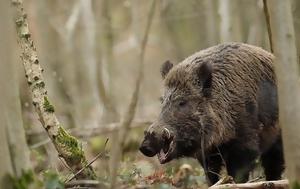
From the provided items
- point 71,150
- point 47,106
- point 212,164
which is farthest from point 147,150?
point 212,164

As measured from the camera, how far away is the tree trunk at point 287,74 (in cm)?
555

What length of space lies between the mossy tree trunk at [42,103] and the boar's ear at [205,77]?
5.84ft

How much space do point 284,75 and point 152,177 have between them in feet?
10.5

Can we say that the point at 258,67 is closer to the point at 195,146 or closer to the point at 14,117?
the point at 195,146

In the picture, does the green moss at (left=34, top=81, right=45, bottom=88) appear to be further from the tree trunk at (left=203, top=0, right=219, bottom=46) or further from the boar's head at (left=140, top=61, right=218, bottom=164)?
the tree trunk at (left=203, top=0, right=219, bottom=46)

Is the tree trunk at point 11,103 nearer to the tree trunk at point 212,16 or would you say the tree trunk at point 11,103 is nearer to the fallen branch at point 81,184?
the fallen branch at point 81,184

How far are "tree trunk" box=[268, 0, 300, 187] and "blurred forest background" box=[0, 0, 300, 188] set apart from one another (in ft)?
4.06

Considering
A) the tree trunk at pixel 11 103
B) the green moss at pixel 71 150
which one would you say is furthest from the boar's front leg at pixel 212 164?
the tree trunk at pixel 11 103

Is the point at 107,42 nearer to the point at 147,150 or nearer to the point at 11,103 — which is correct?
the point at 147,150

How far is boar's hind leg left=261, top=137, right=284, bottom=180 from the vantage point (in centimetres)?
918

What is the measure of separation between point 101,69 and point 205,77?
35.4ft

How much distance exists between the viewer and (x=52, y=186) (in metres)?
5.93

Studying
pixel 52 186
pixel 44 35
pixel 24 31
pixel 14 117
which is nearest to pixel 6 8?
pixel 14 117

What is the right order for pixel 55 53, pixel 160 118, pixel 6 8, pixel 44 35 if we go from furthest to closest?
1. pixel 55 53
2. pixel 44 35
3. pixel 160 118
4. pixel 6 8
